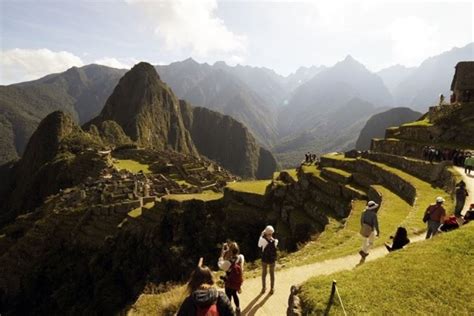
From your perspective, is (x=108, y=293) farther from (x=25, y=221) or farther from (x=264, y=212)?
(x=25, y=221)

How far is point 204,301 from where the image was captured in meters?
4.55

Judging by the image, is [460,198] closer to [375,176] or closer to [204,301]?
[375,176]

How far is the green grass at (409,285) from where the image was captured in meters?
7.00

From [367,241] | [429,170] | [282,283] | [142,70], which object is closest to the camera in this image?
[282,283]

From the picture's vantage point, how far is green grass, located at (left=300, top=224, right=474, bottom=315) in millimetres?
6996

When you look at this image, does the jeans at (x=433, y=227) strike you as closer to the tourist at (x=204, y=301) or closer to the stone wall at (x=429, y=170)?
the stone wall at (x=429, y=170)

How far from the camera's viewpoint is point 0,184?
13500 cm

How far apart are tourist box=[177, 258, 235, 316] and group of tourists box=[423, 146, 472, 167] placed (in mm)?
22013

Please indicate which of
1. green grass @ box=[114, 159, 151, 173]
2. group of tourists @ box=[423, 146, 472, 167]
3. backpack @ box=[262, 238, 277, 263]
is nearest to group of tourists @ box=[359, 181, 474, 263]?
backpack @ box=[262, 238, 277, 263]

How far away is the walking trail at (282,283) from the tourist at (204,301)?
4.19 m

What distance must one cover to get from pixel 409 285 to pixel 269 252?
10.8 feet

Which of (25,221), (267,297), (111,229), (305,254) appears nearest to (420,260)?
(267,297)

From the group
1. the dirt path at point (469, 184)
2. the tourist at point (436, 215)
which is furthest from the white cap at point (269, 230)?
the dirt path at point (469, 184)

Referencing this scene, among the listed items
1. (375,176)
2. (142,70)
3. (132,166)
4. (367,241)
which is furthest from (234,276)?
(142,70)
